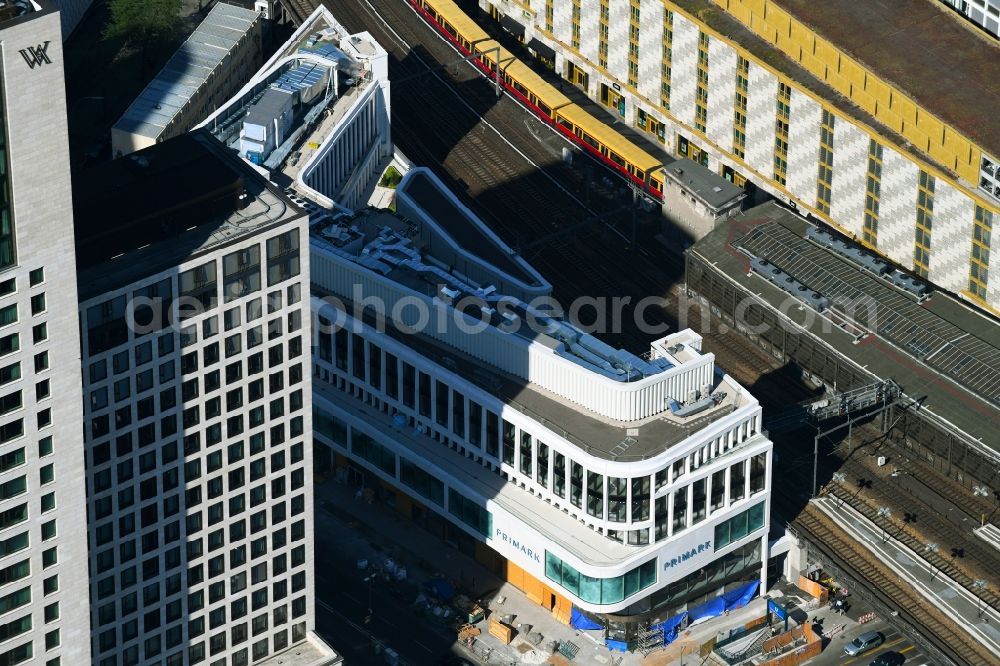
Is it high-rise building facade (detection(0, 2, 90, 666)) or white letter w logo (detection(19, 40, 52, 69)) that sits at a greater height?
white letter w logo (detection(19, 40, 52, 69))

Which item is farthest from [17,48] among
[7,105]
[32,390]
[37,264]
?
[32,390]

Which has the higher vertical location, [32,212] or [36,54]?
[36,54]

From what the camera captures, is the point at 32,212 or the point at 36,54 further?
the point at 32,212

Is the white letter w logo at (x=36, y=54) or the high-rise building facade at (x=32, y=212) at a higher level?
the white letter w logo at (x=36, y=54)

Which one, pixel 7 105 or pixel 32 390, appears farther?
pixel 32 390

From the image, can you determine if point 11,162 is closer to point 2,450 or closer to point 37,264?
point 37,264

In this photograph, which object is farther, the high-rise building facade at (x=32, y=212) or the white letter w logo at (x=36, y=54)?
the high-rise building facade at (x=32, y=212)

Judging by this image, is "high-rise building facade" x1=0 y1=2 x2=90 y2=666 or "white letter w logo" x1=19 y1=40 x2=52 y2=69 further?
"high-rise building facade" x1=0 y1=2 x2=90 y2=666

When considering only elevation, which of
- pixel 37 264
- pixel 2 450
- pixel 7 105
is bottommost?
pixel 2 450
